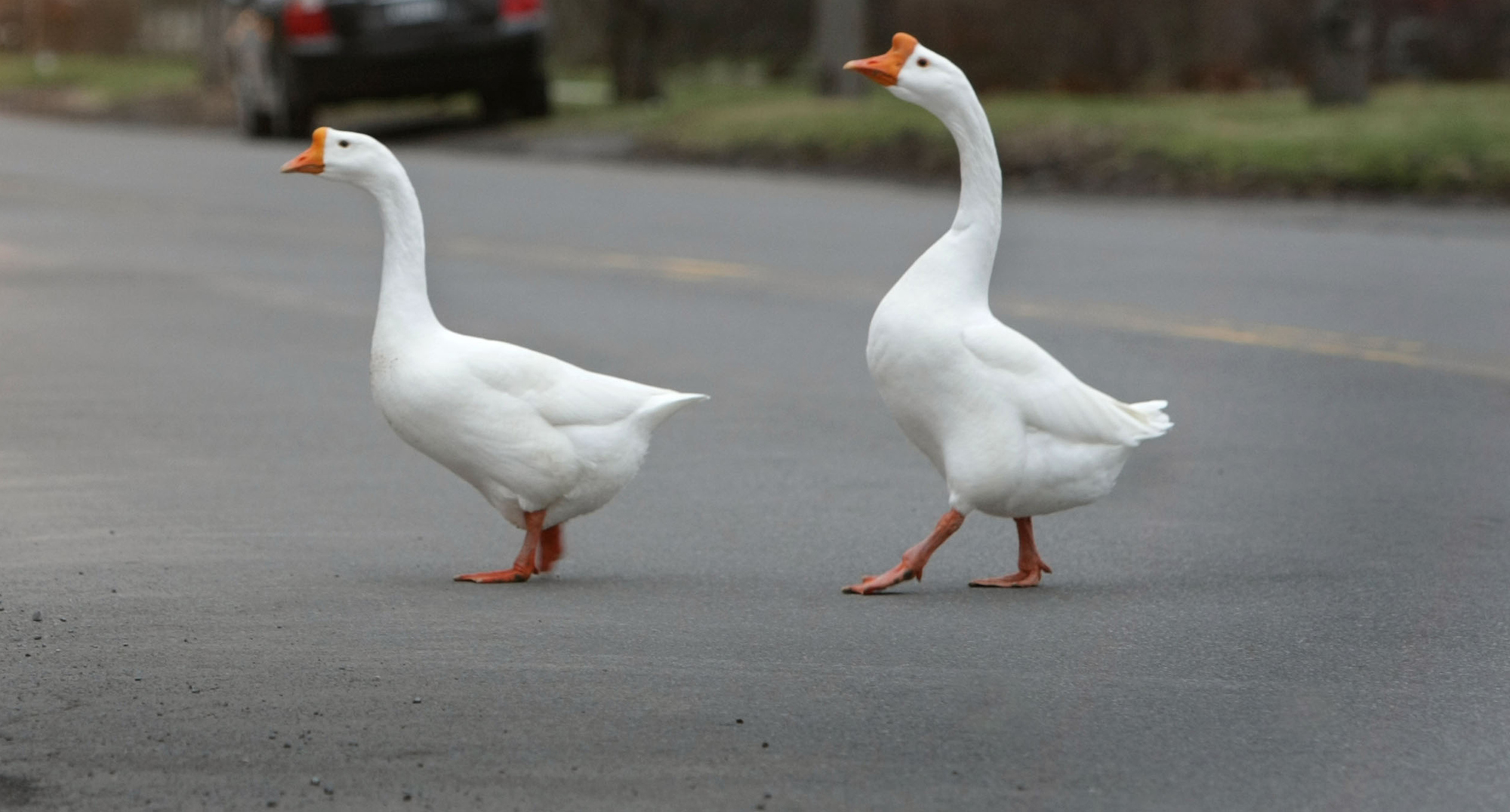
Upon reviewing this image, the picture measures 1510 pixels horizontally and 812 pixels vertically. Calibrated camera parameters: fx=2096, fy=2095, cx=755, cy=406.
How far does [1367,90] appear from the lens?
19.3 metres

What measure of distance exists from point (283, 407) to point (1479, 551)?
4.84 m

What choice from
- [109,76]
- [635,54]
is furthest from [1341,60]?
[109,76]

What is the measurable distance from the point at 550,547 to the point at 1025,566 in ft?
4.31

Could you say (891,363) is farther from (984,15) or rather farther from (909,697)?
(984,15)

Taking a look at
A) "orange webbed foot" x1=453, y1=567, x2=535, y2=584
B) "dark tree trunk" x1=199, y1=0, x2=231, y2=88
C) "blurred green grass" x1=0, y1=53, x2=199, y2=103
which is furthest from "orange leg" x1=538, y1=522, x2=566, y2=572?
"blurred green grass" x1=0, y1=53, x2=199, y2=103

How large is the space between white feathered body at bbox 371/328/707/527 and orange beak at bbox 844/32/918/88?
3.25 feet

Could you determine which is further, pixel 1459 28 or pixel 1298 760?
pixel 1459 28

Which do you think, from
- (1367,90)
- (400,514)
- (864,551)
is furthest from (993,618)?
(1367,90)

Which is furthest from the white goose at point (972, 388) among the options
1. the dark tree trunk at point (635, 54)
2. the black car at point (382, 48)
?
the dark tree trunk at point (635, 54)

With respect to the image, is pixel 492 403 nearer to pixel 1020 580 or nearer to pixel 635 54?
pixel 1020 580

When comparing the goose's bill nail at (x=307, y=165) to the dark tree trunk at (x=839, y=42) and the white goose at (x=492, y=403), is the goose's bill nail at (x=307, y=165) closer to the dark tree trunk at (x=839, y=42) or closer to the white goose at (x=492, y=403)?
the white goose at (x=492, y=403)

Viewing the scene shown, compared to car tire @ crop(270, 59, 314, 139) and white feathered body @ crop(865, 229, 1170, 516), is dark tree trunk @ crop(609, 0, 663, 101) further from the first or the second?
white feathered body @ crop(865, 229, 1170, 516)

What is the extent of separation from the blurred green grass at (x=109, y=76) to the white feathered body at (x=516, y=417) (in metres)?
26.5

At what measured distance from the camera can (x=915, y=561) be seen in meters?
5.48
